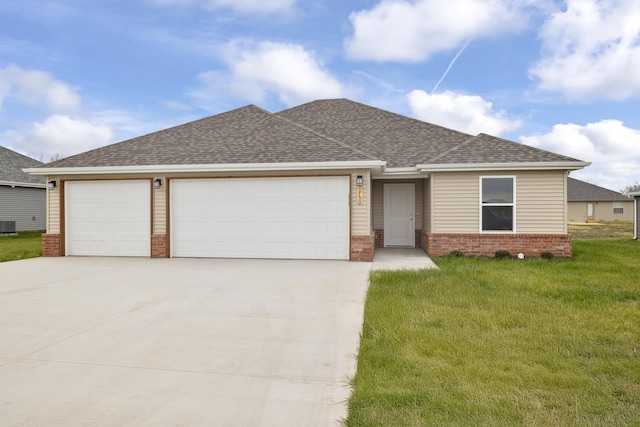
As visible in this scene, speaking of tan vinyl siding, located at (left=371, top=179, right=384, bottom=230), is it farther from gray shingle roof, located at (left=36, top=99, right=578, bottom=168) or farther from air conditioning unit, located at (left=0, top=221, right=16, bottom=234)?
air conditioning unit, located at (left=0, top=221, right=16, bottom=234)

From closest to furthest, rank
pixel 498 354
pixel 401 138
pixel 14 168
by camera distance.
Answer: pixel 498 354
pixel 401 138
pixel 14 168

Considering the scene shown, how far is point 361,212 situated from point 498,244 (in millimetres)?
4267

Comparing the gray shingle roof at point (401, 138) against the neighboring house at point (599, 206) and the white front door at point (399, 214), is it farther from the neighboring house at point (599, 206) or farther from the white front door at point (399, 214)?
the neighboring house at point (599, 206)

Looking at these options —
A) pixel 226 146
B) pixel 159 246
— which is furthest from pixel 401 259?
pixel 159 246

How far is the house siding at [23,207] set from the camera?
835 inches

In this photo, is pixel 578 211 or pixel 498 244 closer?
pixel 498 244

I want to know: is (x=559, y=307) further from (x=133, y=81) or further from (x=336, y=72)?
(x=133, y=81)

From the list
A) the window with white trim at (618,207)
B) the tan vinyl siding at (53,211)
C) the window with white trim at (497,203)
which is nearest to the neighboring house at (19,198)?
the tan vinyl siding at (53,211)

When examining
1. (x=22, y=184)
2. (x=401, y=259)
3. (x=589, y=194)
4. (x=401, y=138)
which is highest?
(x=401, y=138)

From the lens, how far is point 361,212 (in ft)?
35.9

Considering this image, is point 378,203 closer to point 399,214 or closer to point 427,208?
point 399,214

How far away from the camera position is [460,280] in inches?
311

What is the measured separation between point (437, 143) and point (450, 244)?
14.8 ft

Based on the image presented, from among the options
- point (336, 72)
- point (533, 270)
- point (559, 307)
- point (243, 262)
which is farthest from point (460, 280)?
point (336, 72)
